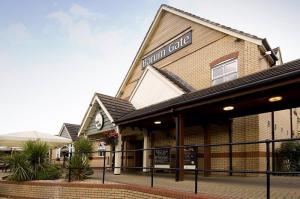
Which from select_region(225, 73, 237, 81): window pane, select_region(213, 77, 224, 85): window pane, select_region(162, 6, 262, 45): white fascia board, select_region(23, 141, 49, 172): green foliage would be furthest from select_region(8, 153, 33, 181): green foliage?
select_region(162, 6, 262, 45): white fascia board

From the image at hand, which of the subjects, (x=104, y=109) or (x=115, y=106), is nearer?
(x=104, y=109)

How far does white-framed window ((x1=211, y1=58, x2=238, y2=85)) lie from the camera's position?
1422 centimetres

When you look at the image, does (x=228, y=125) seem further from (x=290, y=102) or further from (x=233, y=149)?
(x=290, y=102)

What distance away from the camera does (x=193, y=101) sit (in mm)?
10352

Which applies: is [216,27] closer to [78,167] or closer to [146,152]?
[146,152]

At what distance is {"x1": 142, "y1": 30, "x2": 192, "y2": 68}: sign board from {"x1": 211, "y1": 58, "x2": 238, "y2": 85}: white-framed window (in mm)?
2712

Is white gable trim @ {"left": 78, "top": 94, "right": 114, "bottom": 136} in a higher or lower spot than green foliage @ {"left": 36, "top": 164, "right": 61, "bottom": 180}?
higher

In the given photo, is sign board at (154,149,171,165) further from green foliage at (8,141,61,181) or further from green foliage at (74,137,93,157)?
green foliage at (8,141,61,181)

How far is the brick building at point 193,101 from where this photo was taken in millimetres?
12245

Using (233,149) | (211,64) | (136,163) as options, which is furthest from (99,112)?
(233,149)

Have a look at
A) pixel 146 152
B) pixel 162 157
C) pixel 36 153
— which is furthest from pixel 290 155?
pixel 36 153

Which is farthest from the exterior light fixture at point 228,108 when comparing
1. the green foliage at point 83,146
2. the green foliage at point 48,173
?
the green foliage at point 48,173

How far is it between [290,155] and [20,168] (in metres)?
11.8

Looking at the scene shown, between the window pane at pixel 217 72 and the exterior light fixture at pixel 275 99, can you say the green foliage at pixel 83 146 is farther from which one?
the exterior light fixture at pixel 275 99
